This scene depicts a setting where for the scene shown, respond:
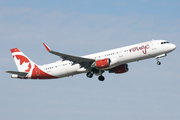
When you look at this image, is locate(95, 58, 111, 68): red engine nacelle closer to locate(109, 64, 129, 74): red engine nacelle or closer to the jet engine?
the jet engine

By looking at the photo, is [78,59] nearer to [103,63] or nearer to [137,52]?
[103,63]

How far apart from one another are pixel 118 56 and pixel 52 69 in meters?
11.9

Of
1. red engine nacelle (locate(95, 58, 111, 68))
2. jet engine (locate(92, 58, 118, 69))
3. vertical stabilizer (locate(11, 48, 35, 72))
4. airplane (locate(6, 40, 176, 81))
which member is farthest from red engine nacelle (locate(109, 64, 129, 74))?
vertical stabilizer (locate(11, 48, 35, 72))

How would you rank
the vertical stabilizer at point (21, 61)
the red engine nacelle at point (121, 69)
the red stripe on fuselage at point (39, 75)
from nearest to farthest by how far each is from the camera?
1. the red stripe on fuselage at point (39, 75)
2. the red engine nacelle at point (121, 69)
3. the vertical stabilizer at point (21, 61)

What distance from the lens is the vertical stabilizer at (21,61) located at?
186 ft

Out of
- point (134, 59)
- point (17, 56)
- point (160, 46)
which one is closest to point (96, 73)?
point (134, 59)

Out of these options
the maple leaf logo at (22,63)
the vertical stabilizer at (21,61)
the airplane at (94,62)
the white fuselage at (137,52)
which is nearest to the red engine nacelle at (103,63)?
the airplane at (94,62)

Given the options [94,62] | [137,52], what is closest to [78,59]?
[94,62]

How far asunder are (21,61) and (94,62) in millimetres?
14928

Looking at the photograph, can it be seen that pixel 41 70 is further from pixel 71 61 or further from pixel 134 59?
pixel 134 59

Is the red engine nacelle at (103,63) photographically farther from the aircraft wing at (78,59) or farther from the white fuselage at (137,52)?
the aircraft wing at (78,59)

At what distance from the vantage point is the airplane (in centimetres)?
4828

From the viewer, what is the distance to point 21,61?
57.9 meters

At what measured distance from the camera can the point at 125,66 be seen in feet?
179
